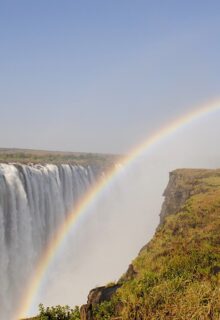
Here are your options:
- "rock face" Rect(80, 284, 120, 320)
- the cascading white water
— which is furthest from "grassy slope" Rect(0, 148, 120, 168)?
"rock face" Rect(80, 284, 120, 320)

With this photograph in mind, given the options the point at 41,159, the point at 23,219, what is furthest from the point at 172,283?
the point at 41,159

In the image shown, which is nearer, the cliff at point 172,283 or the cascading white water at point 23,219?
the cliff at point 172,283

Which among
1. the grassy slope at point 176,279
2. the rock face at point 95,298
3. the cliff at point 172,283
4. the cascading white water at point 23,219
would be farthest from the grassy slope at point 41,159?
the rock face at point 95,298

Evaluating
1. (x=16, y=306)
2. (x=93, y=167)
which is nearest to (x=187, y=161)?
(x=93, y=167)

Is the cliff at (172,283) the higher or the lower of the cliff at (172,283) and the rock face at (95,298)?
the higher

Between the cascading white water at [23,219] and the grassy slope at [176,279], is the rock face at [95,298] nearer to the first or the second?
the grassy slope at [176,279]

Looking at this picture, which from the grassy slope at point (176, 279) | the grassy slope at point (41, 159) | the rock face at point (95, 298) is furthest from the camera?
the grassy slope at point (41, 159)

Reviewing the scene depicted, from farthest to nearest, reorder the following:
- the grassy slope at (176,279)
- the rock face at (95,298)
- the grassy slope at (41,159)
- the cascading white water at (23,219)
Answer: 1. the grassy slope at (41,159)
2. the cascading white water at (23,219)
3. the rock face at (95,298)
4. the grassy slope at (176,279)
